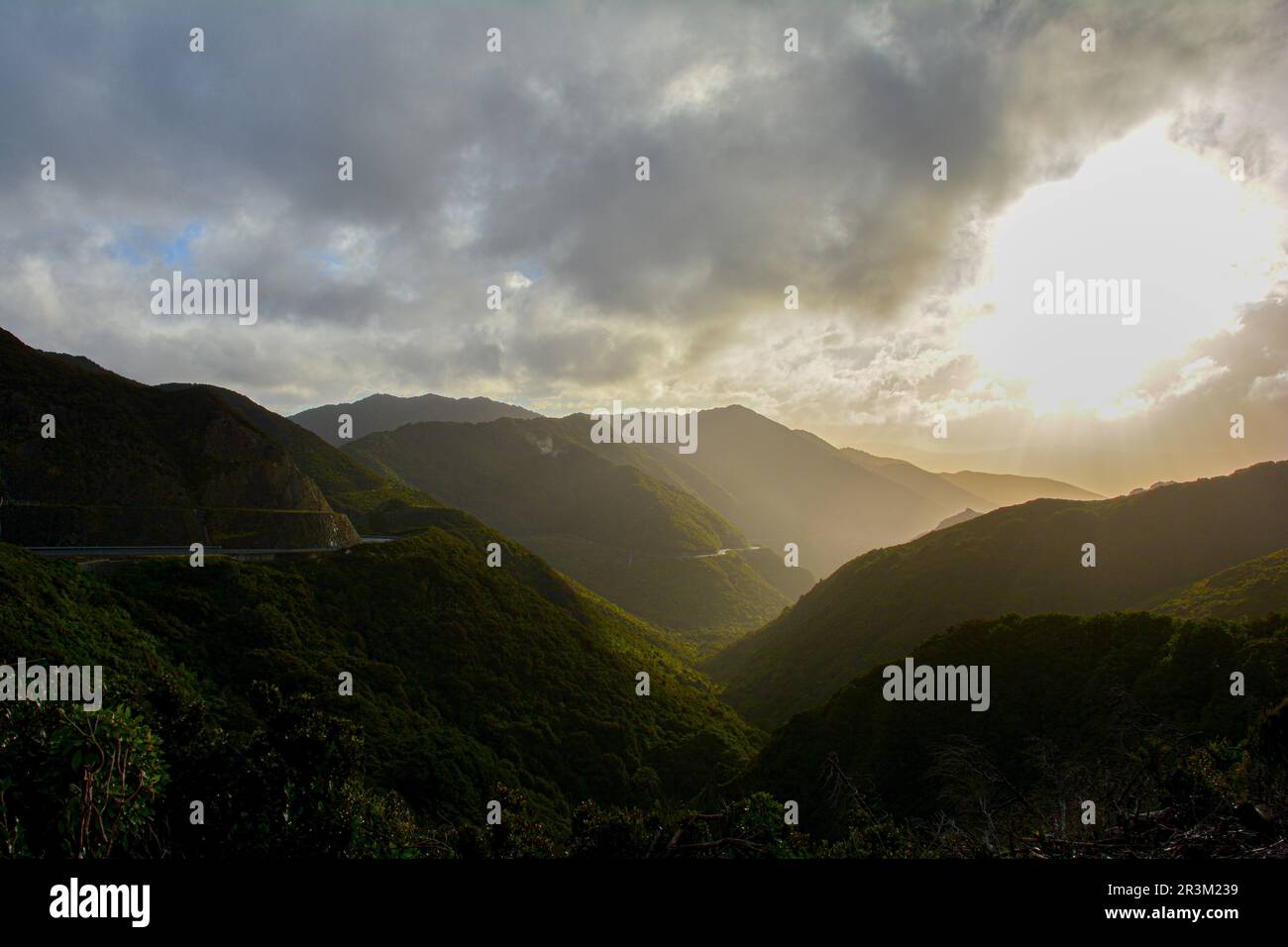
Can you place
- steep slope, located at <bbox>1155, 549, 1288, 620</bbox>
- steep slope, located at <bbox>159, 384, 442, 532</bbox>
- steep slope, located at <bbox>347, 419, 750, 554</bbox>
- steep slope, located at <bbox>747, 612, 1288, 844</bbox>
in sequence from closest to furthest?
steep slope, located at <bbox>747, 612, 1288, 844</bbox> < steep slope, located at <bbox>1155, 549, 1288, 620</bbox> < steep slope, located at <bbox>159, 384, 442, 532</bbox> < steep slope, located at <bbox>347, 419, 750, 554</bbox>

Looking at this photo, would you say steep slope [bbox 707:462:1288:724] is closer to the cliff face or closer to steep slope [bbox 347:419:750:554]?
the cliff face

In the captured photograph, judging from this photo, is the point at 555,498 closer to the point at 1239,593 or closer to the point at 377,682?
the point at 377,682

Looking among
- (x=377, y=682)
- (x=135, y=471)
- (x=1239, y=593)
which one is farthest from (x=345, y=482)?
(x=1239, y=593)

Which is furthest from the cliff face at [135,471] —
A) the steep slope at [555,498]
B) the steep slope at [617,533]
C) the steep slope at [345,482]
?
the steep slope at [555,498]

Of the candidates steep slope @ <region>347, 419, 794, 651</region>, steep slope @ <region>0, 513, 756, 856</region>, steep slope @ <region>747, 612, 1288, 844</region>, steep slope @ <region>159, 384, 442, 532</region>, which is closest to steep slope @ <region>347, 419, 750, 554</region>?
Result: steep slope @ <region>347, 419, 794, 651</region>
